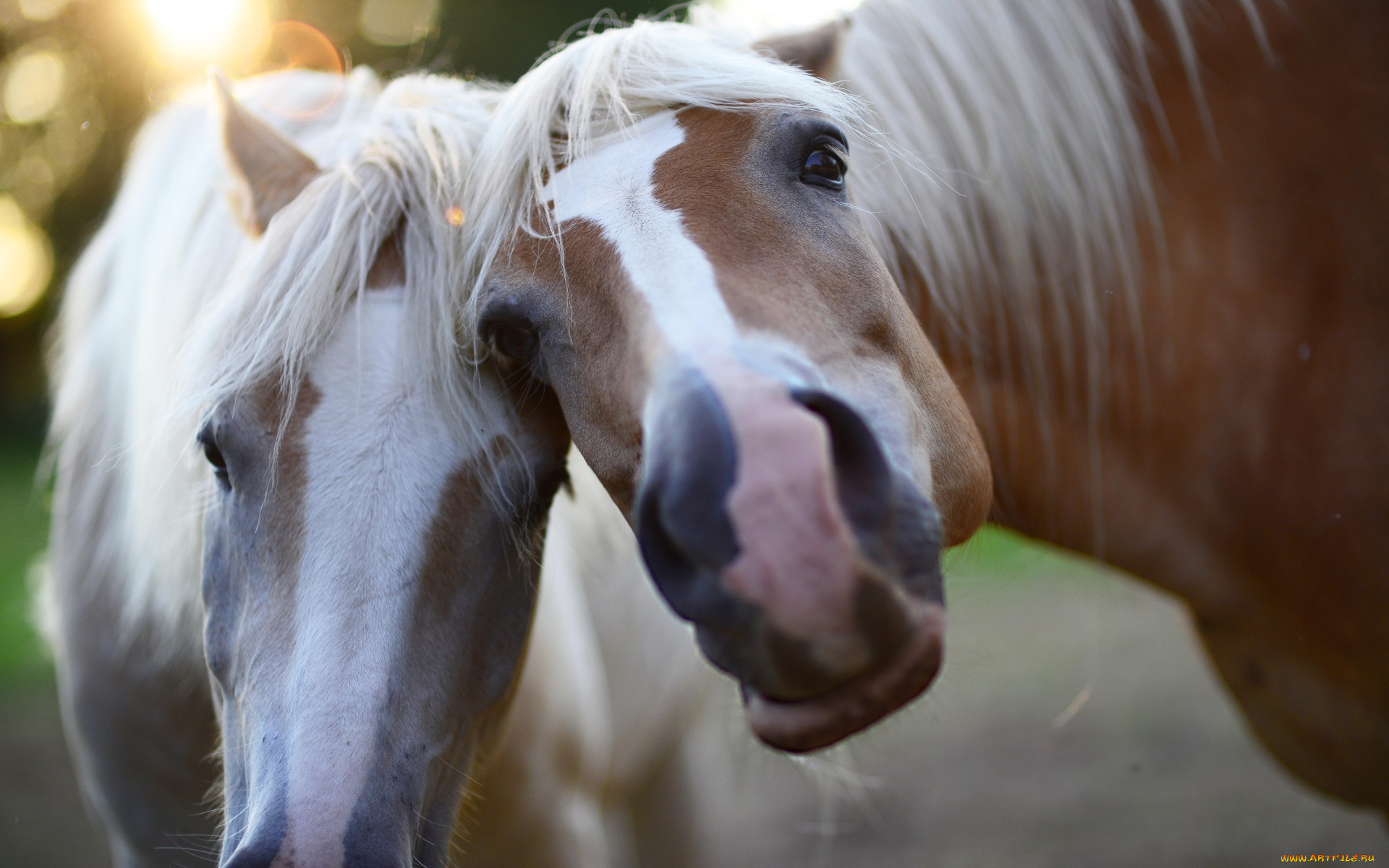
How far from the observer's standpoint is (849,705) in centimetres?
81

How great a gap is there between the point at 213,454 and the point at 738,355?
2.75ft

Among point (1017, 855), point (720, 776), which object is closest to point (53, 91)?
point (720, 776)

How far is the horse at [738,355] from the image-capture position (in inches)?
29.9

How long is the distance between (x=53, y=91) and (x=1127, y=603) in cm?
2114

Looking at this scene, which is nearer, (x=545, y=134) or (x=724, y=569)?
(x=724, y=569)

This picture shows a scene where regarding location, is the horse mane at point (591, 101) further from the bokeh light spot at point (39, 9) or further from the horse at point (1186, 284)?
the bokeh light spot at point (39, 9)

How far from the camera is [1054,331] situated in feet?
5.75

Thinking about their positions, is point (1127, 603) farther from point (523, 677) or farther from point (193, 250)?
point (193, 250)

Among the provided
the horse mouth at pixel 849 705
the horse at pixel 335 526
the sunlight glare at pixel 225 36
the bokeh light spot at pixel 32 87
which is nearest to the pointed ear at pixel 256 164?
the horse at pixel 335 526

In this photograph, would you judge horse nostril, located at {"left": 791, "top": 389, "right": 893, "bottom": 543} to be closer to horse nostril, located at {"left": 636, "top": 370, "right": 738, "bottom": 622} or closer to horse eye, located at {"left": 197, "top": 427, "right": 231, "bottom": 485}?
horse nostril, located at {"left": 636, "top": 370, "right": 738, "bottom": 622}

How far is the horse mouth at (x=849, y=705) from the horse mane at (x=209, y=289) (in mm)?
572

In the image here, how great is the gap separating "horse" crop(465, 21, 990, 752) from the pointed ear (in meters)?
0.40

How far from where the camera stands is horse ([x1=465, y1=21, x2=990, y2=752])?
29.9 inches

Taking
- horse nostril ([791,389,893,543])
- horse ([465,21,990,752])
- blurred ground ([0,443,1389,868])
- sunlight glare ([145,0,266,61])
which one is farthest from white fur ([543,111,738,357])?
sunlight glare ([145,0,266,61])
